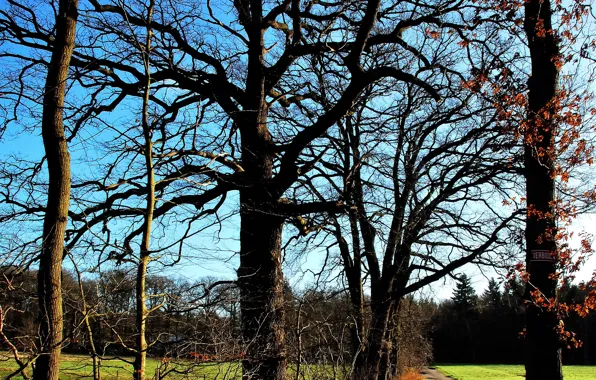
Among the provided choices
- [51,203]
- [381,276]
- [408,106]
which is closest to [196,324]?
[51,203]

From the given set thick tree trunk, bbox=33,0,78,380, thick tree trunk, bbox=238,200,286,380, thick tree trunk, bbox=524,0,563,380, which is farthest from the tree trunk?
thick tree trunk, bbox=524,0,563,380

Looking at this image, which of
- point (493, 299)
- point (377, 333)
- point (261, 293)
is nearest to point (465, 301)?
point (493, 299)

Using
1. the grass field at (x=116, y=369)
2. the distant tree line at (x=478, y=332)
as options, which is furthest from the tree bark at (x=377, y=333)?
the distant tree line at (x=478, y=332)

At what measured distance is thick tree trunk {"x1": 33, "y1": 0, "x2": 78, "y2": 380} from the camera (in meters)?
4.36

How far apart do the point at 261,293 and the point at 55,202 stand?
3550 mm

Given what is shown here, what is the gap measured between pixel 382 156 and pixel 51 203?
7.07 meters

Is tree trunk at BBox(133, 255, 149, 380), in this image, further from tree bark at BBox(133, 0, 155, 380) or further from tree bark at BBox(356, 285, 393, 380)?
tree bark at BBox(356, 285, 393, 380)

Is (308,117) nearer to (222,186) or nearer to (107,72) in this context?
(222,186)

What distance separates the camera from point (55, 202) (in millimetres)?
5047

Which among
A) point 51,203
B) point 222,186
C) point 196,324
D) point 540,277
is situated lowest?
point 196,324

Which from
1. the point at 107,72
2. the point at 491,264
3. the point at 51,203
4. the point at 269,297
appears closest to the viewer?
the point at 51,203

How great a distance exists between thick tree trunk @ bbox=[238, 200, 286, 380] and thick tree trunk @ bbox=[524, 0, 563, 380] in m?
3.15

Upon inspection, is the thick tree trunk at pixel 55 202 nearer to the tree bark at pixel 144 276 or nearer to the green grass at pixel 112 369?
the green grass at pixel 112 369

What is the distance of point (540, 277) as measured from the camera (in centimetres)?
579
